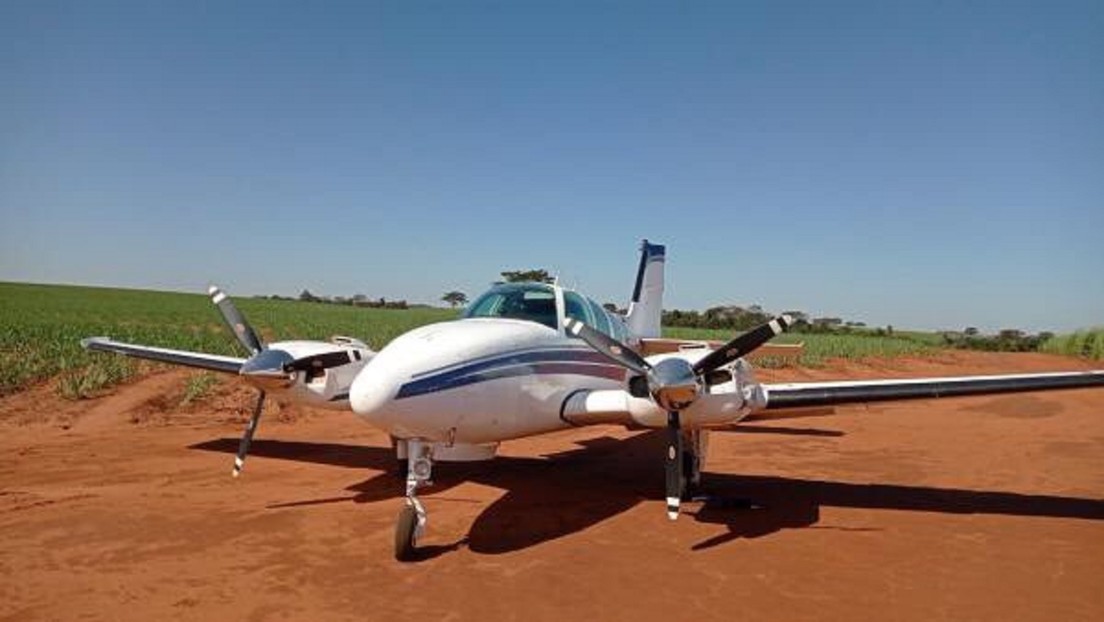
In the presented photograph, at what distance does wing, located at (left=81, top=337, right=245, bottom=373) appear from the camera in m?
11.8

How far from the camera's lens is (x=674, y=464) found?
8.07m

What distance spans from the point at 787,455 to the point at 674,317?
81.3m

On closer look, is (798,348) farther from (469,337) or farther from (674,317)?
(674,317)

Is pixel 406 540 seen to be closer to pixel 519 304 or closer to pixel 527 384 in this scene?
pixel 527 384

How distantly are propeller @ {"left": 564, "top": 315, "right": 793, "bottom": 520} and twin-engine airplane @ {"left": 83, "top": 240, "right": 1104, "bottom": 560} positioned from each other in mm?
15

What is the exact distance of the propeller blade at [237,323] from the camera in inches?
435

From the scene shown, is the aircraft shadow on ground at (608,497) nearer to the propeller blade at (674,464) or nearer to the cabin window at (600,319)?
the propeller blade at (674,464)

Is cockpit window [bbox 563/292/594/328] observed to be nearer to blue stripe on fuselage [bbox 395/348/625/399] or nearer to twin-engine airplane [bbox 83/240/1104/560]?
twin-engine airplane [bbox 83/240/1104/560]

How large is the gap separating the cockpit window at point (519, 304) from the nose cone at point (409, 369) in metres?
1.58

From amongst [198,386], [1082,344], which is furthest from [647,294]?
[1082,344]

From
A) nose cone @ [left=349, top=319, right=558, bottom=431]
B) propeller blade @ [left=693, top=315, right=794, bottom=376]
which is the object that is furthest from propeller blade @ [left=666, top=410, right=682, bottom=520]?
nose cone @ [left=349, top=319, right=558, bottom=431]

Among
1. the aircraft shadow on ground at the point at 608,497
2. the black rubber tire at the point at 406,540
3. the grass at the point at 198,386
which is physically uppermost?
the grass at the point at 198,386

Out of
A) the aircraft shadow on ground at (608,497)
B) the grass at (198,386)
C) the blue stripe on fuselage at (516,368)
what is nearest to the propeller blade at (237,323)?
the aircraft shadow on ground at (608,497)

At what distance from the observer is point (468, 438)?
796 cm
